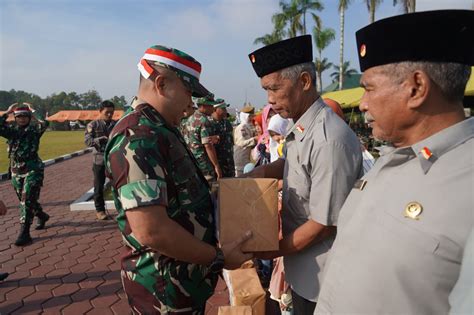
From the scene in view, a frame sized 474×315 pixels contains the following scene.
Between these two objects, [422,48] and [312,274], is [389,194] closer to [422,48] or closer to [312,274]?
[422,48]

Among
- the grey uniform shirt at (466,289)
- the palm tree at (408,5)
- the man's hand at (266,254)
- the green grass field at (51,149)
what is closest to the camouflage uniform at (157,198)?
the man's hand at (266,254)

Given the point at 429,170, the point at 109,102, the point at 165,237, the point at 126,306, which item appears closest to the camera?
the point at 429,170

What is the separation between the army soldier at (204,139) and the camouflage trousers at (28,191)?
8.55 feet

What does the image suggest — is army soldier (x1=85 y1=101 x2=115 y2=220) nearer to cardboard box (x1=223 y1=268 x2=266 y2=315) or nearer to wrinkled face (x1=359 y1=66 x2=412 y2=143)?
cardboard box (x1=223 y1=268 x2=266 y2=315)

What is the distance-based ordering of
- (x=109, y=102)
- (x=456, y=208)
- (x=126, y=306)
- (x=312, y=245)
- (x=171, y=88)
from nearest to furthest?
(x=456, y=208) < (x=171, y=88) < (x=312, y=245) < (x=126, y=306) < (x=109, y=102)

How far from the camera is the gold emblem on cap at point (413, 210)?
0.94 meters

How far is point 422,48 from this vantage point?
102 centimetres

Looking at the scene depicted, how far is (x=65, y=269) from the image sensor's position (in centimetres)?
427

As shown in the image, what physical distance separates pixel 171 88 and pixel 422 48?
112 centimetres

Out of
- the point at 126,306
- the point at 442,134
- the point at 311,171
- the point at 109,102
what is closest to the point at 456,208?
the point at 442,134

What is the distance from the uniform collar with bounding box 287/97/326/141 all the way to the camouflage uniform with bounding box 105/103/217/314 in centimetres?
62

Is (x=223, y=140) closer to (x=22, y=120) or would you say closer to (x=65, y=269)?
(x=65, y=269)

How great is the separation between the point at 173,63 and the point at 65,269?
3832mm

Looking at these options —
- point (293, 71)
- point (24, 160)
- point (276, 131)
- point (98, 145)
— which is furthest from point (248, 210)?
point (98, 145)
